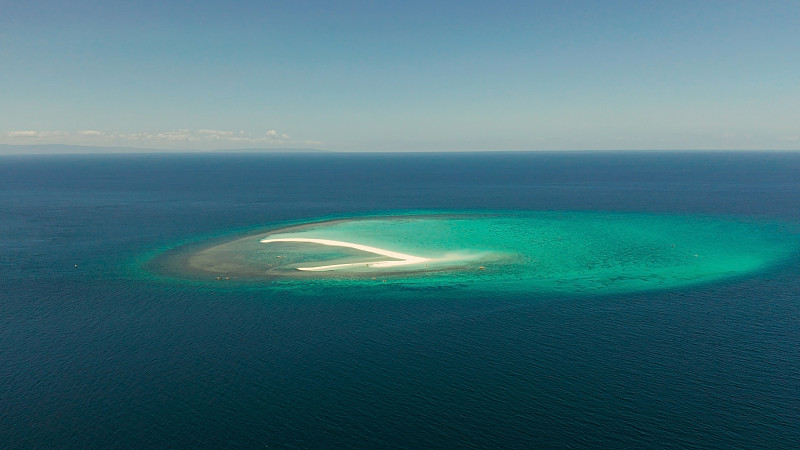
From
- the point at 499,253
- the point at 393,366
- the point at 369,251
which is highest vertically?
the point at 369,251

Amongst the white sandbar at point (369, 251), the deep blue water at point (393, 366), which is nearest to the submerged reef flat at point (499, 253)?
the white sandbar at point (369, 251)

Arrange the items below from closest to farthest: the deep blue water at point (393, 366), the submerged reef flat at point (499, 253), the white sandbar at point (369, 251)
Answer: the deep blue water at point (393, 366) → the submerged reef flat at point (499, 253) → the white sandbar at point (369, 251)

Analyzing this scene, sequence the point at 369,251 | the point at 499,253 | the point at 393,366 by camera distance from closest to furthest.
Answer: the point at 393,366 → the point at 499,253 → the point at 369,251

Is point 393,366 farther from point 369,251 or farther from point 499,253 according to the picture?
point 499,253

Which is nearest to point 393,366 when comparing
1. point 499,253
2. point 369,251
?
point 369,251

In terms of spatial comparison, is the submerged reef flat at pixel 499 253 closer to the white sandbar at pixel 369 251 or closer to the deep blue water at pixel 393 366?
the white sandbar at pixel 369 251

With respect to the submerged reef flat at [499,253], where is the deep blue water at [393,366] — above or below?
below

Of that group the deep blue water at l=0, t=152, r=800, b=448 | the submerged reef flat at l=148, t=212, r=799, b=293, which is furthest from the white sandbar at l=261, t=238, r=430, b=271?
the deep blue water at l=0, t=152, r=800, b=448

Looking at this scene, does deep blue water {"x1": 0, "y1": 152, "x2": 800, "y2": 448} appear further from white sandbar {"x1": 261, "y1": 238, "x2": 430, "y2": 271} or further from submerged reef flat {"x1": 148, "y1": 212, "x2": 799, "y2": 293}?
white sandbar {"x1": 261, "y1": 238, "x2": 430, "y2": 271}
